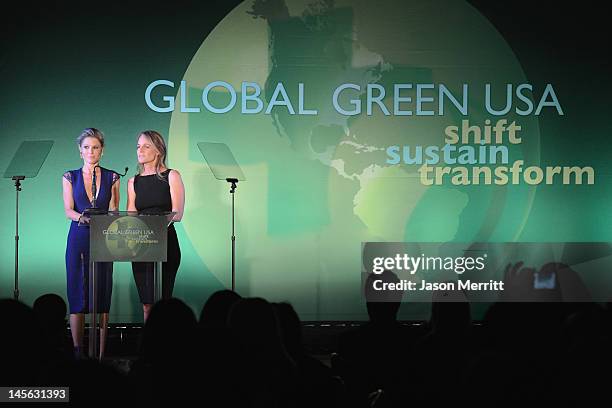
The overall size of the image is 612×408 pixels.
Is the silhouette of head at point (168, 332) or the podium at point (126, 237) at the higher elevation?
the podium at point (126, 237)

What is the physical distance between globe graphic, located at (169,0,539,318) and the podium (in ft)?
7.99

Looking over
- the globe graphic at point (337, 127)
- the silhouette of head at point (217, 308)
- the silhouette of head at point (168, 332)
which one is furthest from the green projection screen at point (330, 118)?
the silhouette of head at point (168, 332)

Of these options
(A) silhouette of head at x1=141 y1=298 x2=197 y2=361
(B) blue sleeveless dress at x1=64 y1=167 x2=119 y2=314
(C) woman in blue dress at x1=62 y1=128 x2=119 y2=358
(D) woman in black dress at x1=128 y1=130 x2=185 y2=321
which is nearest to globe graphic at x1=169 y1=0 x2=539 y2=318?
(D) woman in black dress at x1=128 y1=130 x2=185 y2=321

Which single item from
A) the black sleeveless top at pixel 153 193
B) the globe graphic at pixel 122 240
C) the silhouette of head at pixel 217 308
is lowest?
the silhouette of head at pixel 217 308

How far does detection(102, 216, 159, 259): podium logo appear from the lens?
611 cm

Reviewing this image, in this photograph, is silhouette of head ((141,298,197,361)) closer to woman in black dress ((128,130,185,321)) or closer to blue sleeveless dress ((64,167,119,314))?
woman in black dress ((128,130,185,321))

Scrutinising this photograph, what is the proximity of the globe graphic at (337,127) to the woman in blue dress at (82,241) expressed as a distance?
1.37 metres

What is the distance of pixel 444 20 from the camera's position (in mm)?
8633

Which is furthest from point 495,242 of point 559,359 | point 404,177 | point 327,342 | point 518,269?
point 559,359

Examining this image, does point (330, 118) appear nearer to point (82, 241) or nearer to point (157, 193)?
point (157, 193)

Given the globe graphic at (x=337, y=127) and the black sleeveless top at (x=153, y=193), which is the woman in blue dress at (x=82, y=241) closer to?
the black sleeveless top at (x=153, y=193)

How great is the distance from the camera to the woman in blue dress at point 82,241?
280 inches

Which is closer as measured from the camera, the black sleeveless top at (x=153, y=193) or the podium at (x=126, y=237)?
the podium at (x=126, y=237)

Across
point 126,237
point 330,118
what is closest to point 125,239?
point 126,237
